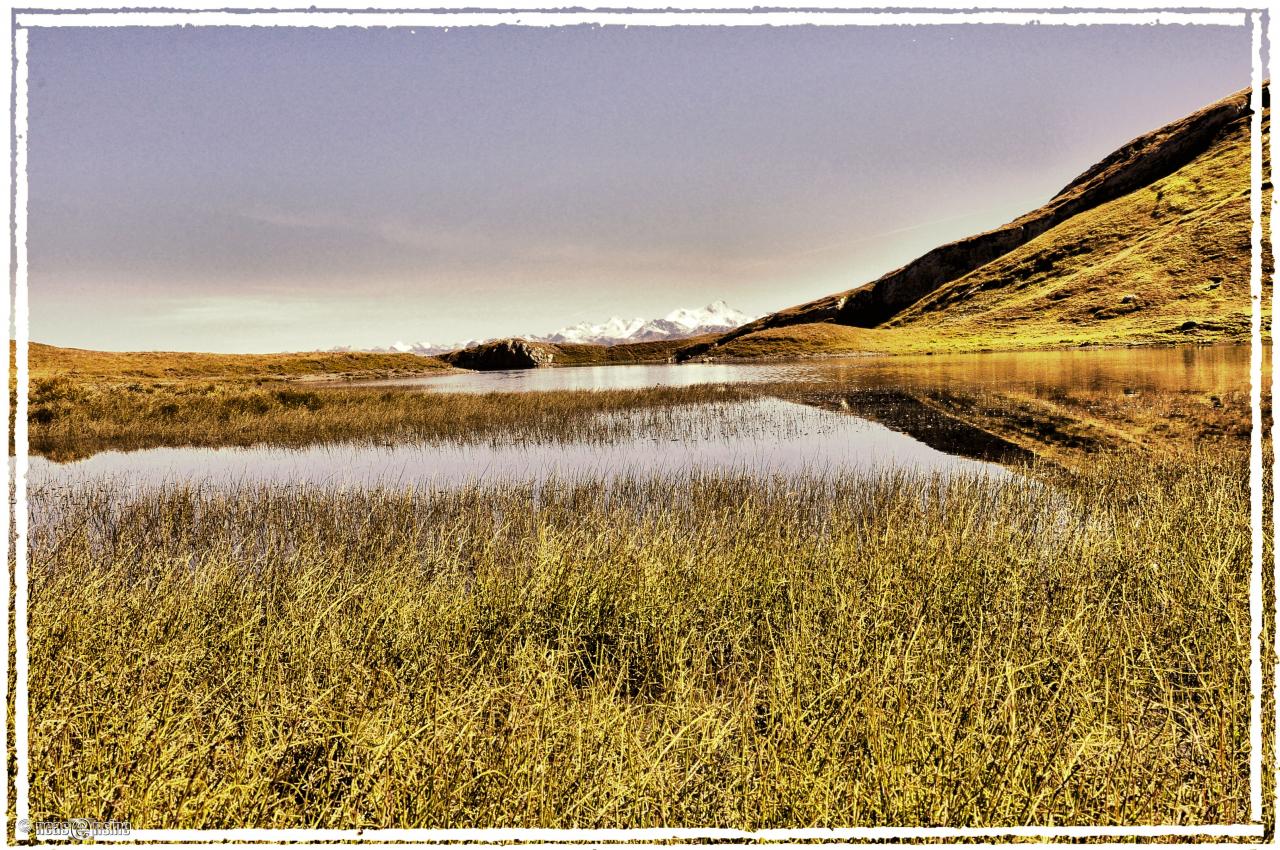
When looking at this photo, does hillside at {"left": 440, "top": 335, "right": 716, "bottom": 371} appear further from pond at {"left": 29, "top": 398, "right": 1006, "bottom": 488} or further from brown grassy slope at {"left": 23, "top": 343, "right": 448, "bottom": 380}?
pond at {"left": 29, "top": 398, "right": 1006, "bottom": 488}

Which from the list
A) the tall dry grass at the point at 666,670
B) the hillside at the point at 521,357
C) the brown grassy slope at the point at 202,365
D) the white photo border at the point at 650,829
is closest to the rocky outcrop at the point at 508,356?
the hillside at the point at 521,357

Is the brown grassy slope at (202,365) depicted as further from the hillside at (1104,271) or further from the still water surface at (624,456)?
the hillside at (1104,271)

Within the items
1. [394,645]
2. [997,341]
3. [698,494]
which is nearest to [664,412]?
[698,494]

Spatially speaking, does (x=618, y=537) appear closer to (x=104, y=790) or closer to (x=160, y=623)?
(x=160, y=623)

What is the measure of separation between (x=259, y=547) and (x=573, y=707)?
21.4ft

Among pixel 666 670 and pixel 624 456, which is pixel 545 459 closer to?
pixel 624 456

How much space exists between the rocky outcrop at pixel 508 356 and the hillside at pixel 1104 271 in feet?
107

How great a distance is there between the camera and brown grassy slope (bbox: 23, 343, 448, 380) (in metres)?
56.6

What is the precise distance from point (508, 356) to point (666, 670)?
130m

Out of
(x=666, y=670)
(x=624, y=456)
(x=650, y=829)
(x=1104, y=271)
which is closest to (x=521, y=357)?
(x=1104, y=271)

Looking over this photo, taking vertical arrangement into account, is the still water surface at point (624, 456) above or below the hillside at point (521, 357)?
below

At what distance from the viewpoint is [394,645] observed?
16.0 feet

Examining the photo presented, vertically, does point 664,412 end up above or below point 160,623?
above

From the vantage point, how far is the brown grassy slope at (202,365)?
56.6 meters
